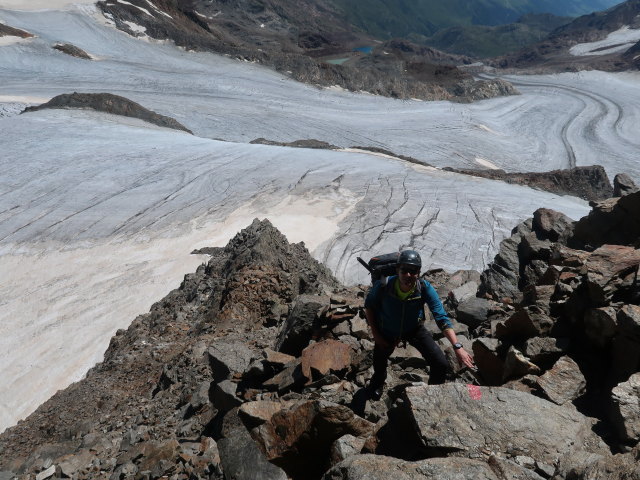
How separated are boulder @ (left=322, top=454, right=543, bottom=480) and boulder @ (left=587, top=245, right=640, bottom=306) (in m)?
2.15

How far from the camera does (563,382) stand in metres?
4.14

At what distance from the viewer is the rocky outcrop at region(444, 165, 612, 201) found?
1962cm

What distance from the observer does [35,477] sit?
17.4ft

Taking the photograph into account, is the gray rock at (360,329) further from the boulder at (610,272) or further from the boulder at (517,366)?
the boulder at (610,272)

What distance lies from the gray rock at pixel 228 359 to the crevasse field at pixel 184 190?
533cm

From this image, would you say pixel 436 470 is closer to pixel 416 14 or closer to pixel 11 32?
pixel 11 32

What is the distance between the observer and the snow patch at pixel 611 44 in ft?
252

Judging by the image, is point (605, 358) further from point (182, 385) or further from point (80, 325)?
point (80, 325)

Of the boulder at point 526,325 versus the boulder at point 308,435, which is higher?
the boulder at point 526,325

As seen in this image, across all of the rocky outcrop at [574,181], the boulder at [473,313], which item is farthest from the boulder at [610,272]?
the rocky outcrop at [574,181]

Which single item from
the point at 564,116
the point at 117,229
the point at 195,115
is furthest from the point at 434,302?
the point at 564,116

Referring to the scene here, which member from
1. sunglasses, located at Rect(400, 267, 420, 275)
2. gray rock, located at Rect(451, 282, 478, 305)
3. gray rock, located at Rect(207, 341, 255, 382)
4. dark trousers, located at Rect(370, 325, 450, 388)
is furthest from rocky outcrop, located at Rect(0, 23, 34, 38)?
sunglasses, located at Rect(400, 267, 420, 275)

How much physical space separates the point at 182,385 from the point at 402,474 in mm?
4101

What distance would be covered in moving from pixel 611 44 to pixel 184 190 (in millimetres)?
86835
